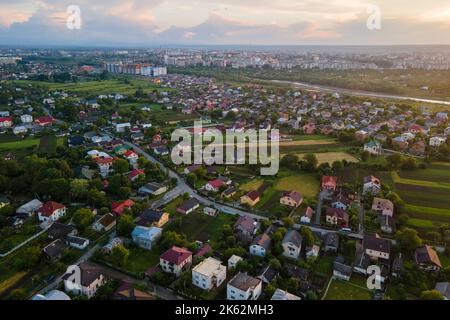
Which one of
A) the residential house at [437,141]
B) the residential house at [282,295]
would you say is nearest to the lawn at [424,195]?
the residential house at [437,141]

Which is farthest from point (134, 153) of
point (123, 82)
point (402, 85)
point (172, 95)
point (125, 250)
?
point (402, 85)

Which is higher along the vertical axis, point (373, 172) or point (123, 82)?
point (123, 82)

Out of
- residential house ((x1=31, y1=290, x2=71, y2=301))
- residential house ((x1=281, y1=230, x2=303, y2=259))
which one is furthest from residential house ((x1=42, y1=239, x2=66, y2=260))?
residential house ((x1=281, y1=230, x2=303, y2=259))

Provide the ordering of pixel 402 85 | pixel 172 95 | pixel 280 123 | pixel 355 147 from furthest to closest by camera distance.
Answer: pixel 402 85, pixel 172 95, pixel 280 123, pixel 355 147

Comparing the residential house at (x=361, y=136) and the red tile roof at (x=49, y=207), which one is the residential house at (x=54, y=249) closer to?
the red tile roof at (x=49, y=207)

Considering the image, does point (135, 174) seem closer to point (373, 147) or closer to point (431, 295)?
point (431, 295)

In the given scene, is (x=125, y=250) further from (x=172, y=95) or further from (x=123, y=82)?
(x=123, y=82)
